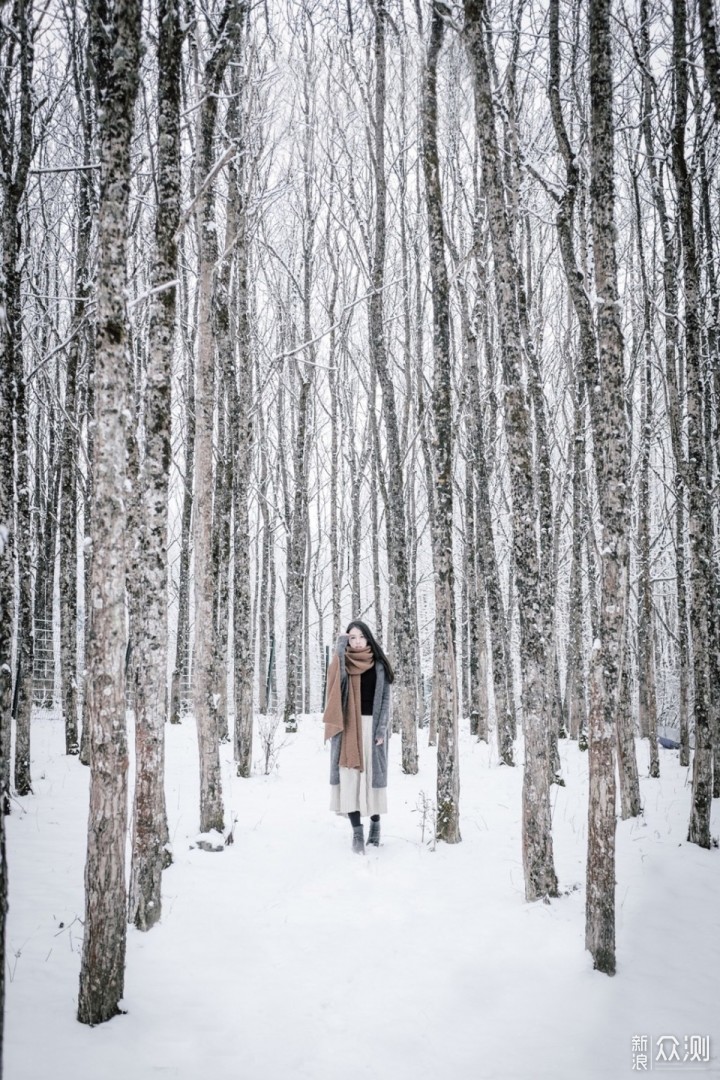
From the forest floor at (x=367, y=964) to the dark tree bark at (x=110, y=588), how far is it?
0.34 meters

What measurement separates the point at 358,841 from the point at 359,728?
2.97ft

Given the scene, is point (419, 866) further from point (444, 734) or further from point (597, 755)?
point (597, 755)

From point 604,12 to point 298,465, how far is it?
9.14 metres

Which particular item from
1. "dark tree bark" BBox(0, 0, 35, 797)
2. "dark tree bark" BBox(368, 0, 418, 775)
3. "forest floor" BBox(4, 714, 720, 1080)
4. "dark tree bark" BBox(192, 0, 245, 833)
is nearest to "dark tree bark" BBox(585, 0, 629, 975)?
"forest floor" BBox(4, 714, 720, 1080)

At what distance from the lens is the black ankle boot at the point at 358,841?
5.14 meters

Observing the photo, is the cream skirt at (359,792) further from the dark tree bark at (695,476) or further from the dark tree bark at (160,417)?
the dark tree bark at (695,476)

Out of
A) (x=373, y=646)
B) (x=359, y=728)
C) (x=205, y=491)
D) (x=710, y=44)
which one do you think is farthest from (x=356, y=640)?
(x=710, y=44)

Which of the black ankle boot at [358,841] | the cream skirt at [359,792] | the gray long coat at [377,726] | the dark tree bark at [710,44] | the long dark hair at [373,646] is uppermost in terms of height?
the dark tree bark at [710,44]

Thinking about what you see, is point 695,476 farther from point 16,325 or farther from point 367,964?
point 16,325

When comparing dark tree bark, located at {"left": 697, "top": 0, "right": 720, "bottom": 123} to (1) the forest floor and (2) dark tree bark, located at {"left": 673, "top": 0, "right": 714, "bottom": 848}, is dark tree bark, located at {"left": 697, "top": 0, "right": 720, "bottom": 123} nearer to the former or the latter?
(2) dark tree bark, located at {"left": 673, "top": 0, "right": 714, "bottom": 848}

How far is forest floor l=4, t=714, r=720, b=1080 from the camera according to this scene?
2.68 metres

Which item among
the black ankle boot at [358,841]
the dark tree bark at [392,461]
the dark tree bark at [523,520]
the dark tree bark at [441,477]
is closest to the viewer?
the dark tree bark at [523,520]

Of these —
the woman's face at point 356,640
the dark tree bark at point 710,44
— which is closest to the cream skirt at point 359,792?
the woman's face at point 356,640

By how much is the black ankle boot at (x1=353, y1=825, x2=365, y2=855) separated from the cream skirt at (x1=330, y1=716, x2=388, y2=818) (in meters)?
0.15
